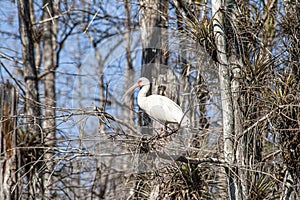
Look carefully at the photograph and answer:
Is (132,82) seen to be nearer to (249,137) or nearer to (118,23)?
(249,137)

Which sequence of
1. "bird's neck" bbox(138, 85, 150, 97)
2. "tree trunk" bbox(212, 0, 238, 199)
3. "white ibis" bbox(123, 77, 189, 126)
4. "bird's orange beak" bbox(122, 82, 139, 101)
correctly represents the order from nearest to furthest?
"tree trunk" bbox(212, 0, 238, 199) → "white ibis" bbox(123, 77, 189, 126) → "bird's neck" bbox(138, 85, 150, 97) → "bird's orange beak" bbox(122, 82, 139, 101)

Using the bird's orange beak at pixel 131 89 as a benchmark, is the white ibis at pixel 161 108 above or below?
below

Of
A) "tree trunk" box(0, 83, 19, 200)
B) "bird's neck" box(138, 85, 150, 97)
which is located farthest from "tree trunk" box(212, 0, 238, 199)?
"tree trunk" box(0, 83, 19, 200)

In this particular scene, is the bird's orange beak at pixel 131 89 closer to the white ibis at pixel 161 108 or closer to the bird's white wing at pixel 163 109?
the white ibis at pixel 161 108

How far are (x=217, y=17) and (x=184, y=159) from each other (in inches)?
50.8

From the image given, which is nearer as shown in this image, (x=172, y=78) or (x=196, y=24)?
(x=196, y=24)

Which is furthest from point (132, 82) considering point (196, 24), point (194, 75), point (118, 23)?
point (118, 23)

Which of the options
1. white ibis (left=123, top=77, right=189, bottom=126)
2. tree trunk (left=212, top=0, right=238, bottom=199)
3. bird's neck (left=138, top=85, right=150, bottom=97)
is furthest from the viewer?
bird's neck (left=138, top=85, right=150, bottom=97)

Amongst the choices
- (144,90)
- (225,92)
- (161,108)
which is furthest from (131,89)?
(225,92)

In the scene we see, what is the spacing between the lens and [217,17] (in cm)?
578

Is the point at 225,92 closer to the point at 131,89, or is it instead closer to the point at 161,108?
the point at 161,108

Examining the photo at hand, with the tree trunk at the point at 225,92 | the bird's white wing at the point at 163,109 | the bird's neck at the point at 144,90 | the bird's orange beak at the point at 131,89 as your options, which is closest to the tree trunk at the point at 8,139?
the bird's orange beak at the point at 131,89

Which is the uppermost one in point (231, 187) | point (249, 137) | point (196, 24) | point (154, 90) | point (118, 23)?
point (118, 23)

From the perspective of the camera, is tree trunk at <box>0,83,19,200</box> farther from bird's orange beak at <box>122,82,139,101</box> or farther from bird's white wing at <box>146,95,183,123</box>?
bird's white wing at <box>146,95,183,123</box>
